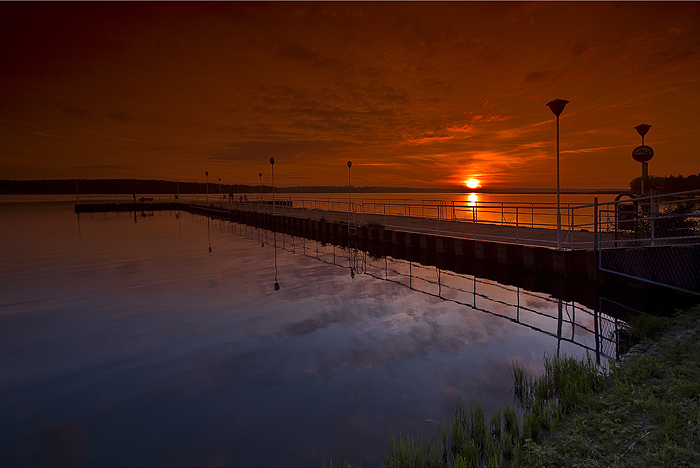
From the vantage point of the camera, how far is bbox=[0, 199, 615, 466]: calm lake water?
518 centimetres

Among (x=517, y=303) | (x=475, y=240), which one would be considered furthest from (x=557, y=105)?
(x=517, y=303)

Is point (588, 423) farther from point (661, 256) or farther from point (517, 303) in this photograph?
point (661, 256)

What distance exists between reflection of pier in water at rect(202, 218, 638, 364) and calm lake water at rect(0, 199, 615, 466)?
0.08 metres

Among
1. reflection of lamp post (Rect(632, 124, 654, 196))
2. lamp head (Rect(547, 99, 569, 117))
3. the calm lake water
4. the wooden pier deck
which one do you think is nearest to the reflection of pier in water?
the calm lake water

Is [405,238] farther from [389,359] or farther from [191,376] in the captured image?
[191,376]

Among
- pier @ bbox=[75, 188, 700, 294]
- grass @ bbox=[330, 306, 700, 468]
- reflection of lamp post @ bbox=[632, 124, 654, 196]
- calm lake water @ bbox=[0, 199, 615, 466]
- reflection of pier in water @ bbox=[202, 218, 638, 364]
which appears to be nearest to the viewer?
grass @ bbox=[330, 306, 700, 468]

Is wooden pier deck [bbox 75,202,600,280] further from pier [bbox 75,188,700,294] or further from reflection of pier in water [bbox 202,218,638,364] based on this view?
reflection of pier in water [bbox 202,218,638,364]

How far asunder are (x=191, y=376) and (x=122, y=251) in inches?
760

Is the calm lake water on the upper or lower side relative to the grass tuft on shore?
lower

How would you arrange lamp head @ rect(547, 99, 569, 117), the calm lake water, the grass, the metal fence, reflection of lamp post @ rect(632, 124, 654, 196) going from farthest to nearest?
1. reflection of lamp post @ rect(632, 124, 654, 196)
2. lamp head @ rect(547, 99, 569, 117)
3. the metal fence
4. the calm lake water
5. the grass

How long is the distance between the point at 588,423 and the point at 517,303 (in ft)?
22.2

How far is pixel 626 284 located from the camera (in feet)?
37.2

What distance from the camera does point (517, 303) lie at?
1084 centimetres

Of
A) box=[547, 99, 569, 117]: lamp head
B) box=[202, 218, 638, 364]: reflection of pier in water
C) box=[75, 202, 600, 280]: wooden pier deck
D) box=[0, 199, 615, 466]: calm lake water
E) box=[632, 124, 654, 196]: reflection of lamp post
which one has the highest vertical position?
box=[547, 99, 569, 117]: lamp head
